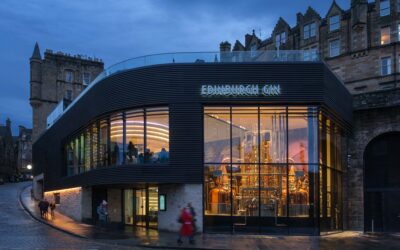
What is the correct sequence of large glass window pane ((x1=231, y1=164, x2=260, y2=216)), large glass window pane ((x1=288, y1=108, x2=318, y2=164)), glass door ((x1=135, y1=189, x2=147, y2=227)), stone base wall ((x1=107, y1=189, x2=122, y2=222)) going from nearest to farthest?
1. large glass window pane ((x1=231, y1=164, x2=260, y2=216))
2. large glass window pane ((x1=288, y1=108, x2=318, y2=164))
3. glass door ((x1=135, y1=189, x2=147, y2=227))
4. stone base wall ((x1=107, y1=189, x2=122, y2=222))

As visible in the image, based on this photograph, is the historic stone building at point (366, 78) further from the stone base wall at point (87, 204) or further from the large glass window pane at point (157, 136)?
the stone base wall at point (87, 204)

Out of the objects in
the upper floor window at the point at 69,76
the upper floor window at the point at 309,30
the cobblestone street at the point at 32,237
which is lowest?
the cobblestone street at the point at 32,237

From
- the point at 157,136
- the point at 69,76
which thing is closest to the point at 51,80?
the point at 69,76

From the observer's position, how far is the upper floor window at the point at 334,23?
57250 millimetres

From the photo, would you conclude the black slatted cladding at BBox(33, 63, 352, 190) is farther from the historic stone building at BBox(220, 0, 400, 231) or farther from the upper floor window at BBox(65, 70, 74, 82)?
the upper floor window at BBox(65, 70, 74, 82)

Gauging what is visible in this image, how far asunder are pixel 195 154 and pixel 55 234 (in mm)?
7683

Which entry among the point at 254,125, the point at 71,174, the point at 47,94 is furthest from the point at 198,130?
the point at 47,94

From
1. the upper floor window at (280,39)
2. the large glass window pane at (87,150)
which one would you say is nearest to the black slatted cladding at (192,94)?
the large glass window pane at (87,150)

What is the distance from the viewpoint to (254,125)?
2600cm

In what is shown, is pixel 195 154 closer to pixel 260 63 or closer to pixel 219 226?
pixel 219 226

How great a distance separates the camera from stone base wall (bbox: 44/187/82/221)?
113ft

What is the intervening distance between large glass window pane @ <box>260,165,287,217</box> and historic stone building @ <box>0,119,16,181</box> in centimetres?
7966

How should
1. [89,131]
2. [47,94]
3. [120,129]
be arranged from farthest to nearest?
[47,94]
[89,131]
[120,129]

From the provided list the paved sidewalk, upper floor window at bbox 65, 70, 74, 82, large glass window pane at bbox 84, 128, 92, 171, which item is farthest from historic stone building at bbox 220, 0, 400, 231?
upper floor window at bbox 65, 70, 74, 82
